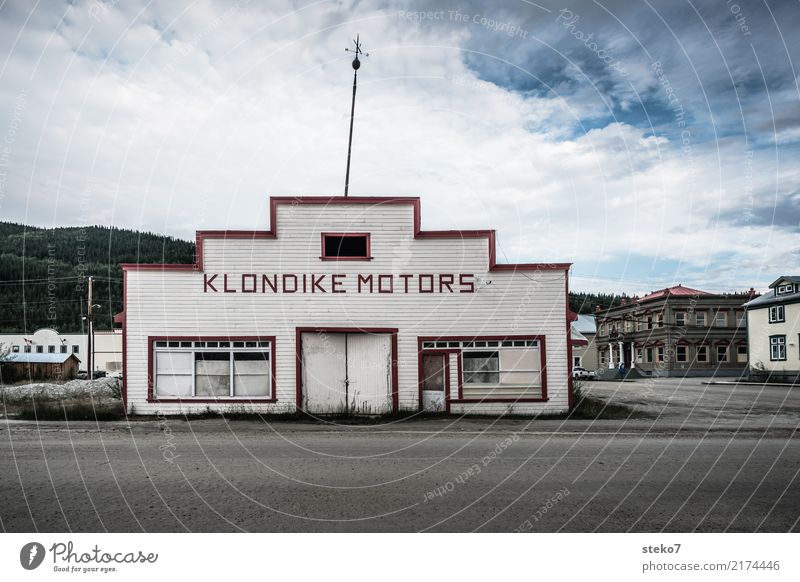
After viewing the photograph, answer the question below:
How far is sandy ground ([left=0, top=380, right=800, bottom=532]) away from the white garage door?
4.17 metres

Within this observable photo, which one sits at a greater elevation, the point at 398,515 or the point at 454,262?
the point at 454,262

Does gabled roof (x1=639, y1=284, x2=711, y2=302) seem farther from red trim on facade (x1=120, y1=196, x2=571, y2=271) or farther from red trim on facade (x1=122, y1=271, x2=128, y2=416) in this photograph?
red trim on facade (x1=122, y1=271, x2=128, y2=416)

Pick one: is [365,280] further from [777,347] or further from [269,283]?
[777,347]

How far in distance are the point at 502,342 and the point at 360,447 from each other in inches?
343

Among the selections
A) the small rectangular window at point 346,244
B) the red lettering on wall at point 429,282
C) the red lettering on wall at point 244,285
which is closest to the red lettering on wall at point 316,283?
the small rectangular window at point 346,244

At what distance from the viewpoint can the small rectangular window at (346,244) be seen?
741 inches

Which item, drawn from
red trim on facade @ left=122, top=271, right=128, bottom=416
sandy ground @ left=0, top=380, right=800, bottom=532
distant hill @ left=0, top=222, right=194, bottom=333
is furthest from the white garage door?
distant hill @ left=0, top=222, right=194, bottom=333

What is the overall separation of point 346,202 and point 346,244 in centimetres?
140

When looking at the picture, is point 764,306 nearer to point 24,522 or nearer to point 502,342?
point 502,342

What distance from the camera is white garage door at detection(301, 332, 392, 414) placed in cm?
1828

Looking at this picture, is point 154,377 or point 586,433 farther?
point 154,377

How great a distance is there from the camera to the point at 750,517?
6.34 meters

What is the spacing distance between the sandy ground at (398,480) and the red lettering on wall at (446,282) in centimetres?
584

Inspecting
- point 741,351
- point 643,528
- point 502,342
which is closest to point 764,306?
point 741,351
